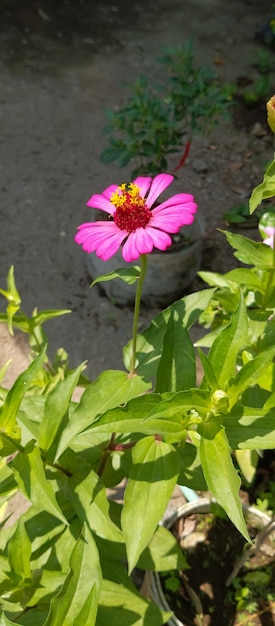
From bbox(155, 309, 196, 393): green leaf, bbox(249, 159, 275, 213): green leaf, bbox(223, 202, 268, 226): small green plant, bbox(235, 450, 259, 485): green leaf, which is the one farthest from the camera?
bbox(223, 202, 268, 226): small green plant

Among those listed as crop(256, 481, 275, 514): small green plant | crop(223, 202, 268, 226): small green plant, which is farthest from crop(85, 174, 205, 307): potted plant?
crop(256, 481, 275, 514): small green plant

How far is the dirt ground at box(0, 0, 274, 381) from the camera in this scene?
95.6 inches

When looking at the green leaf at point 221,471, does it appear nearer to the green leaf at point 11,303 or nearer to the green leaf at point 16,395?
the green leaf at point 16,395

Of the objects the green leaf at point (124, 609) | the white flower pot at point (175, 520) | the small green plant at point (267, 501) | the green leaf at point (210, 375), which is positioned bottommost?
the small green plant at point (267, 501)

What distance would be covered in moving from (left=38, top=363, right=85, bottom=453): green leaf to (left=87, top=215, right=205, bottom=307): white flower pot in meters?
1.25

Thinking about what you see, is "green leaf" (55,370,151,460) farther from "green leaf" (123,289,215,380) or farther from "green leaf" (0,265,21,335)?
"green leaf" (0,265,21,335)

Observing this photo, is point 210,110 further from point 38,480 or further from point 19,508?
point 38,480

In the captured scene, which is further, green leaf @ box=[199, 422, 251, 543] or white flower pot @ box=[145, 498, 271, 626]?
white flower pot @ box=[145, 498, 271, 626]

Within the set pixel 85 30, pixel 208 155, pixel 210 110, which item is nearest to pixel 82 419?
pixel 210 110

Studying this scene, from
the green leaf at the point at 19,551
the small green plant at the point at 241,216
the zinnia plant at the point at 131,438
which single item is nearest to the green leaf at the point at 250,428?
the zinnia plant at the point at 131,438

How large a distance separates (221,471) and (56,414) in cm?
30

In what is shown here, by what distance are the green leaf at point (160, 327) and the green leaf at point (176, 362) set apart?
0.06 meters

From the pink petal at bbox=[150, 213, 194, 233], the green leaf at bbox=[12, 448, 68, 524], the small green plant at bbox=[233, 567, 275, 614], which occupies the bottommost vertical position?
the small green plant at bbox=[233, 567, 275, 614]

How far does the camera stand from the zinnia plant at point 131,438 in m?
0.78
